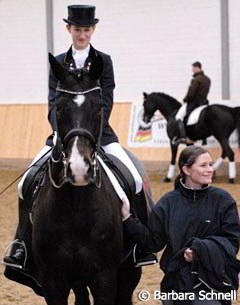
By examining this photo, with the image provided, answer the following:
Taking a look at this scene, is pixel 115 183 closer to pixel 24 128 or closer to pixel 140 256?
pixel 140 256

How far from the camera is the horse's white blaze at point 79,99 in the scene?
4.54 metres

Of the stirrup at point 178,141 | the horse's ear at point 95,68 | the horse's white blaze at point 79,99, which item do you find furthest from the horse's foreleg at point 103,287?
the stirrup at point 178,141

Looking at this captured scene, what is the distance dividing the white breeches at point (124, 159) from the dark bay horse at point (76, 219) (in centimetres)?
53

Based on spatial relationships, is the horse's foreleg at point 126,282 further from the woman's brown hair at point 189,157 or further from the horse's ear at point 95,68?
the horse's ear at point 95,68

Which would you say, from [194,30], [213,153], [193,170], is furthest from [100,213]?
[194,30]

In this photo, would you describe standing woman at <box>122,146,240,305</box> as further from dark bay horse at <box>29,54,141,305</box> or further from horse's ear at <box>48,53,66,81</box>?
horse's ear at <box>48,53,66,81</box>

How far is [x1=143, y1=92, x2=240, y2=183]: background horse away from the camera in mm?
15758

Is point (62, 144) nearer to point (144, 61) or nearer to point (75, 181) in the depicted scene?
point (75, 181)

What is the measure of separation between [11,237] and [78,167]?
251 inches

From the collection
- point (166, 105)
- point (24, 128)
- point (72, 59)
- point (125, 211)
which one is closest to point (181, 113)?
point (166, 105)

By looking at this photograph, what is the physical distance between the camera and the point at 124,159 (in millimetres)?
5777

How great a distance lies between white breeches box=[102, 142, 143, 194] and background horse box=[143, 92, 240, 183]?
10.0 meters

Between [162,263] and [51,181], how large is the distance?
0.91 meters

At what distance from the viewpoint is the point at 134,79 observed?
64.6ft
